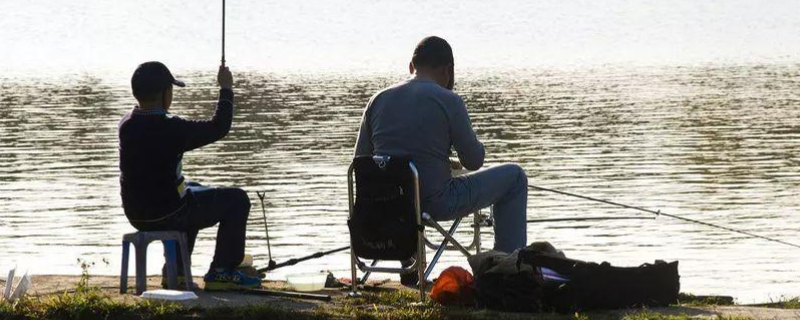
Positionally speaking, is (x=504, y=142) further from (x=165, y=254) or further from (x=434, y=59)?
(x=165, y=254)

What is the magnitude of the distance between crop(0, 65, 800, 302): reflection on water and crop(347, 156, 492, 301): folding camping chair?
3.96m

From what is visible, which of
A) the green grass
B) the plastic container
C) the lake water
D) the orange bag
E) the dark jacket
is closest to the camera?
the green grass

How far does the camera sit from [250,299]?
8648 millimetres

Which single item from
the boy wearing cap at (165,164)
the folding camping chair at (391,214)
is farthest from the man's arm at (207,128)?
the folding camping chair at (391,214)

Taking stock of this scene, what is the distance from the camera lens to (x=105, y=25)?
376 feet

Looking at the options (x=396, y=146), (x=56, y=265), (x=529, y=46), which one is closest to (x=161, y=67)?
(x=396, y=146)

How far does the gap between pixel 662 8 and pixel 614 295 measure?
4838 inches

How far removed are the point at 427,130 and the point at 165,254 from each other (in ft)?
4.50

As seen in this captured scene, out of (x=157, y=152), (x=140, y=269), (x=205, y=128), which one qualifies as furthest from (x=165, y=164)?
(x=140, y=269)

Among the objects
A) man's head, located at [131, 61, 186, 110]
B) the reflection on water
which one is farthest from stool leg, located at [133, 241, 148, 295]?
the reflection on water

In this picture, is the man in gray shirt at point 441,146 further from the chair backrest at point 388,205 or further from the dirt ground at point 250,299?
the dirt ground at point 250,299

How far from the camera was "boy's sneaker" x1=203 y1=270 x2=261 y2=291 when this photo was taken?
29.5 ft

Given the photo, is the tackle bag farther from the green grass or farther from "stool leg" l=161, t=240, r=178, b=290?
"stool leg" l=161, t=240, r=178, b=290

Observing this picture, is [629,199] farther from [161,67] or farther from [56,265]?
[161,67]
